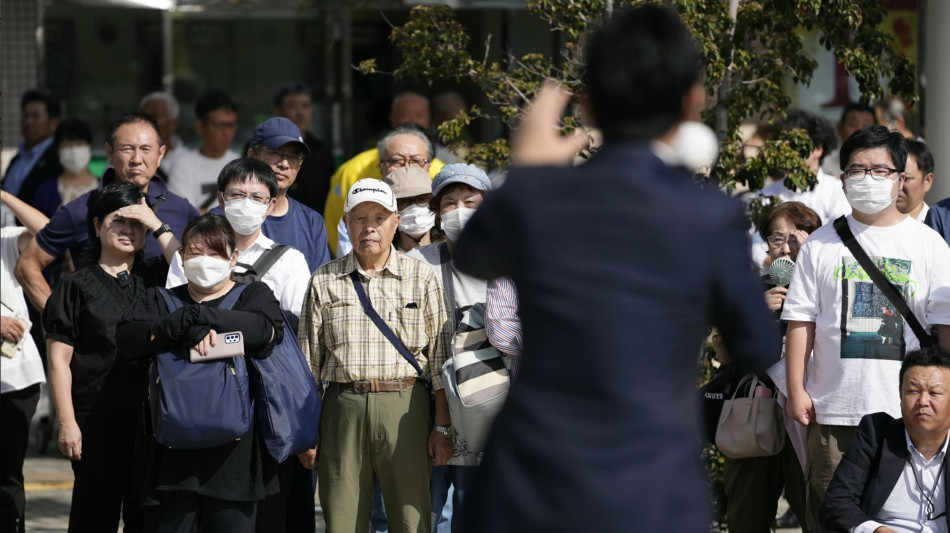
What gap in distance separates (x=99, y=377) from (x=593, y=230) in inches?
149

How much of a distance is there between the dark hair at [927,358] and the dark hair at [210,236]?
2.75 metres

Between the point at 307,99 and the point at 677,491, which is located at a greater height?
the point at 307,99

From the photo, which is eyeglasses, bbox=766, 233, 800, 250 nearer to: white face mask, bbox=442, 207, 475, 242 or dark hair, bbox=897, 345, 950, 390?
dark hair, bbox=897, 345, 950, 390

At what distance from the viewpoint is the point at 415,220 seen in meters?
6.44

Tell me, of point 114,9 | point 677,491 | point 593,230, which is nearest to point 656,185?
point 593,230

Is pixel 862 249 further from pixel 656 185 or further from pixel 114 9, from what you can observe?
pixel 114 9

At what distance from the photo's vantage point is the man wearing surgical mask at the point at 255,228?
19.1 feet

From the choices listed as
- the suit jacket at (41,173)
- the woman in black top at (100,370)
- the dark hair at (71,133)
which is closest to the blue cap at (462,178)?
the woman in black top at (100,370)

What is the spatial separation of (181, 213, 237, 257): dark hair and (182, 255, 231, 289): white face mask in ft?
0.16

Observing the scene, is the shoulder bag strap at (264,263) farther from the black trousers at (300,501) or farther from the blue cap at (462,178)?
the black trousers at (300,501)

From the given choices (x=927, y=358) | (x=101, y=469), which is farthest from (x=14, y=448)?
(x=927, y=358)

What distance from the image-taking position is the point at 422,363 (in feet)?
18.7

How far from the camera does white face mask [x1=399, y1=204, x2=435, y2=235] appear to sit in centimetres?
644

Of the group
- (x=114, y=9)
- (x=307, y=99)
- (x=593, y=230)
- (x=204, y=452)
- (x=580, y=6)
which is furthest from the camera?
(x=114, y=9)
